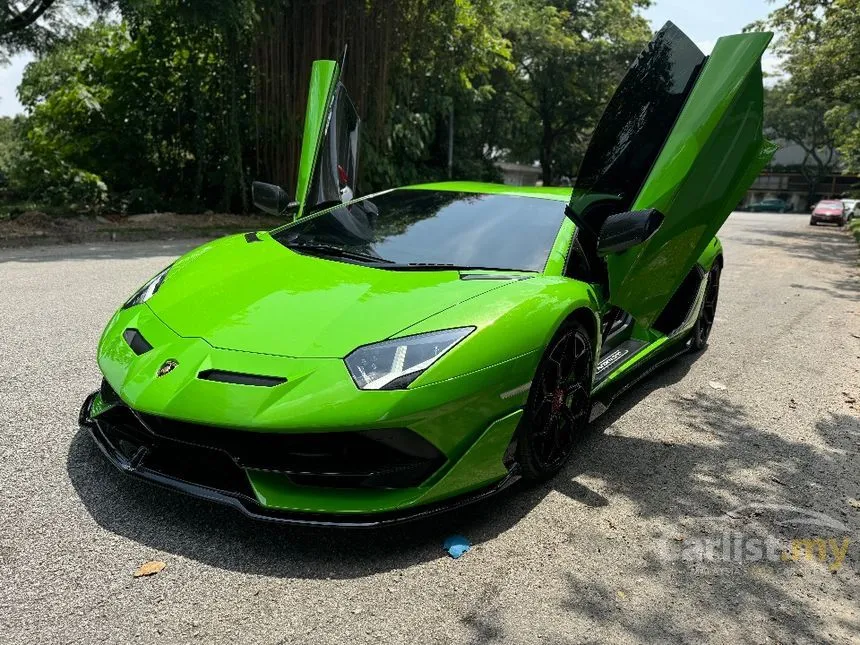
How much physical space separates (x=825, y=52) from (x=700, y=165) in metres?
18.6

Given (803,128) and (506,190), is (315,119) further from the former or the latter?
(803,128)

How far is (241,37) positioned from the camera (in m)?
14.2

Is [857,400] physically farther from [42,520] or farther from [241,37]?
[241,37]

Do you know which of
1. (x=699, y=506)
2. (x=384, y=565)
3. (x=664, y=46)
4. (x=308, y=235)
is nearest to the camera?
(x=384, y=565)

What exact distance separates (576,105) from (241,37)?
21860 millimetres

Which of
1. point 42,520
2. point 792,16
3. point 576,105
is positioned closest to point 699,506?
point 42,520

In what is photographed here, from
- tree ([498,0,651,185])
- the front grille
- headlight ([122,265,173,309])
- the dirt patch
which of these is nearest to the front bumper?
the front grille

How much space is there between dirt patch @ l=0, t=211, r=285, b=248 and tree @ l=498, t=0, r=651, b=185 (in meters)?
16.9

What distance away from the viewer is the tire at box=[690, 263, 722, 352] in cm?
536

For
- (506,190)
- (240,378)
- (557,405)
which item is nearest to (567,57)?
(506,190)

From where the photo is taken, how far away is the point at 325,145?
471cm

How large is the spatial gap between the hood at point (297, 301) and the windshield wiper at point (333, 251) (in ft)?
0.31

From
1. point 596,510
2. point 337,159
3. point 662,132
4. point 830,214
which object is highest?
point 662,132

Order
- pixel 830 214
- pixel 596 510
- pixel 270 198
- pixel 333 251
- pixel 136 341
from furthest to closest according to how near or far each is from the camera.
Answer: pixel 830 214, pixel 270 198, pixel 333 251, pixel 596 510, pixel 136 341
